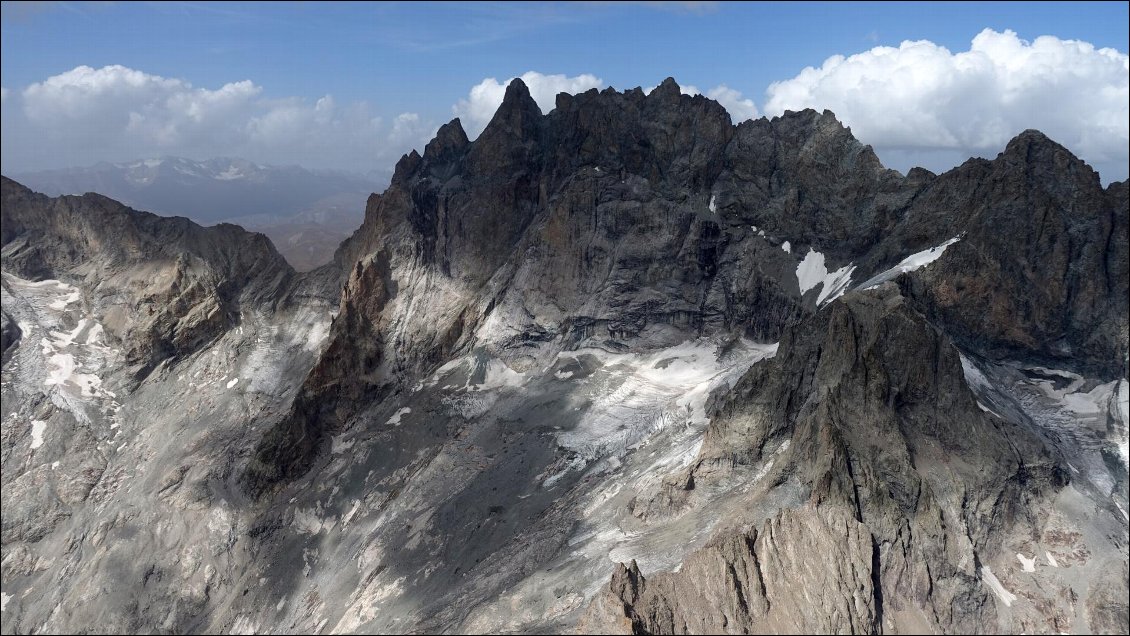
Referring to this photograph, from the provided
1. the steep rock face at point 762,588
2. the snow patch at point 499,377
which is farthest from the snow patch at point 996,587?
the snow patch at point 499,377

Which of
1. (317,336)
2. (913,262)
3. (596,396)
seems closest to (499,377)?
(596,396)

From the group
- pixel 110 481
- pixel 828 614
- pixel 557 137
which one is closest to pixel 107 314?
pixel 110 481

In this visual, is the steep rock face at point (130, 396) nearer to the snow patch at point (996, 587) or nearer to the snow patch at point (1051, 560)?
the snow patch at point (996, 587)

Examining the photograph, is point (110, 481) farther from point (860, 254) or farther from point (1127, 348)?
point (1127, 348)

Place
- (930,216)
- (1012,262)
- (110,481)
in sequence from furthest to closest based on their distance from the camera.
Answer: (110,481) → (930,216) → (1012,262)

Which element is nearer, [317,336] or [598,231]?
[598,231]

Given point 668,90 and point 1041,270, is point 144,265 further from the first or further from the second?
point 1041,270

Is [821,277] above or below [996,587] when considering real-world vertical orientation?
above
